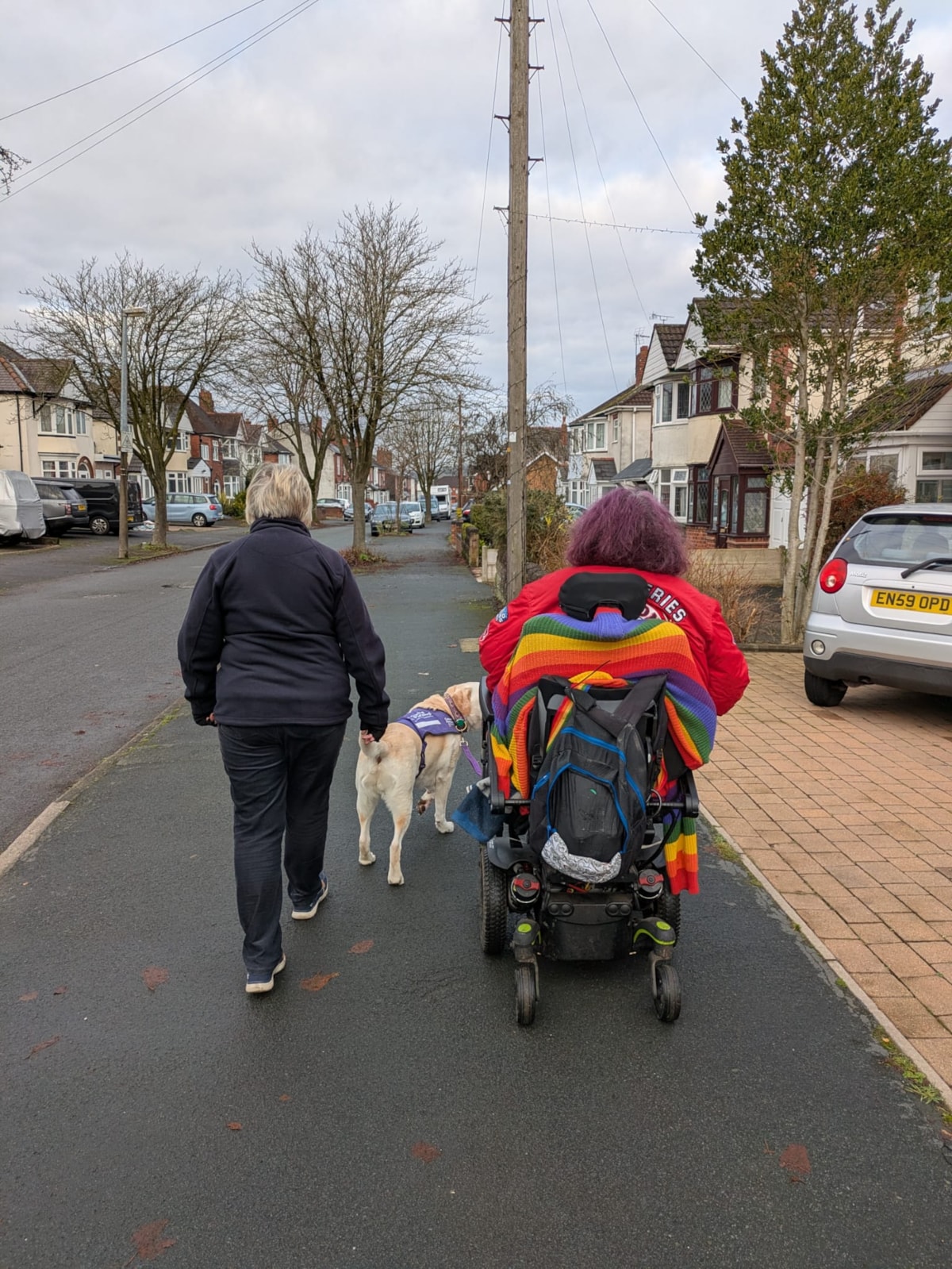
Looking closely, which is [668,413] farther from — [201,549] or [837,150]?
[837,150]

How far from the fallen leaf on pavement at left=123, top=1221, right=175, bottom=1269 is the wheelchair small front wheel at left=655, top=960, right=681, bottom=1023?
1.67 m

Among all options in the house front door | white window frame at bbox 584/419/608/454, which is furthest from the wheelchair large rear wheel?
white window frame at bbox 584/419/608/454

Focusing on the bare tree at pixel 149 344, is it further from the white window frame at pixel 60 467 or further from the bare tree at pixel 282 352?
the white window frame at pixel 60 467

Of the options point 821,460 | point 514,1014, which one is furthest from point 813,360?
point 514,1014

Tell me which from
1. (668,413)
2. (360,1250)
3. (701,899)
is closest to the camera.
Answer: (360,1250)

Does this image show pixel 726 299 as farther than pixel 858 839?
Yes

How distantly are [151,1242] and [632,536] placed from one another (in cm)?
244

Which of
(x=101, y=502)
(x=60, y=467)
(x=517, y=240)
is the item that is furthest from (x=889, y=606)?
(x=60, y=467)

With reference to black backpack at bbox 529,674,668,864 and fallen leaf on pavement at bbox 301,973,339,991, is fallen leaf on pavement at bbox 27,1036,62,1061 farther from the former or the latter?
black backpack at bbox 529,674,668,864

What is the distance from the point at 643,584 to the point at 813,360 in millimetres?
8528

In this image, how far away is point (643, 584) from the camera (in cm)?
303

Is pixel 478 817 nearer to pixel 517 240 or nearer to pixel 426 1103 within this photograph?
pixel 426 1103

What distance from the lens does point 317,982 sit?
350 cm

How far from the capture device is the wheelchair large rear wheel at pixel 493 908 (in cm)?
354
